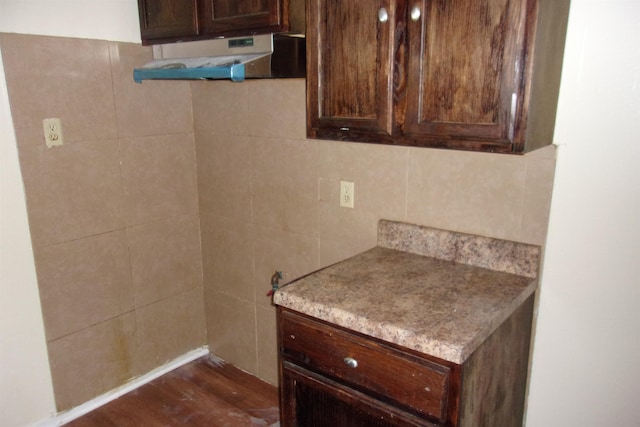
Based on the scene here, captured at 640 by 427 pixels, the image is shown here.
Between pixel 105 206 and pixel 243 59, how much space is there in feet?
3.32

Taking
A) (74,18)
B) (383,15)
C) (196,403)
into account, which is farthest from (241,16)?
(196,403)

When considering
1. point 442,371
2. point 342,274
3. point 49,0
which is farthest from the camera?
point 49,0

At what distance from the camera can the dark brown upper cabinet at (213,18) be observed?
1.68m

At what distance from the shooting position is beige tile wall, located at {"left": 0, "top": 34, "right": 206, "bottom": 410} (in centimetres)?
198

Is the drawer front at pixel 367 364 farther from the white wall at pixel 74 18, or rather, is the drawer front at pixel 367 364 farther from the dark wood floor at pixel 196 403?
the white wall at pixel 74 18

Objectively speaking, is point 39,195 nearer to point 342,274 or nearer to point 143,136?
point 143,136

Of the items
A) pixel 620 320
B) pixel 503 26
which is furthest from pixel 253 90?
pixel 620 320

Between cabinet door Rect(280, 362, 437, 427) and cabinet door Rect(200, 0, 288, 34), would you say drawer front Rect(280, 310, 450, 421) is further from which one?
cabinet door Rect(200, 0, 288, 34)

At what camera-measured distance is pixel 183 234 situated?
2.58m

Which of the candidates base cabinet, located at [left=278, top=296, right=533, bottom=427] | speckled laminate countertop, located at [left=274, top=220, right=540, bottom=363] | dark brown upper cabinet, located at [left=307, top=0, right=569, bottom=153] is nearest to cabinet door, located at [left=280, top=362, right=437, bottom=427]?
base cabinet, located at [left=278, top=296, right=533, bottom=427]

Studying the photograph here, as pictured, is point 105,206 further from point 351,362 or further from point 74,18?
point 351,362

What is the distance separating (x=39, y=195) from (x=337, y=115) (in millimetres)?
1301

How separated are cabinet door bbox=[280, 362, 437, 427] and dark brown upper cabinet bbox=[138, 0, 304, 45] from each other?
1.16 m

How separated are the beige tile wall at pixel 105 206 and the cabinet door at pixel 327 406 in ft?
3.75
